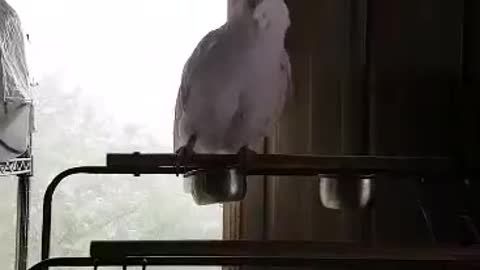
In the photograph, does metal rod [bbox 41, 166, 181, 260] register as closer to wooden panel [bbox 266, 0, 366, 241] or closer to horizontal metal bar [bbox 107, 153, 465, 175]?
horizontal metal bar [bbox 107, 153, 465, 175]

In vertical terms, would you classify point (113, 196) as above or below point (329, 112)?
below

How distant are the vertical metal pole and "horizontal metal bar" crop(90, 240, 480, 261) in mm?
1066

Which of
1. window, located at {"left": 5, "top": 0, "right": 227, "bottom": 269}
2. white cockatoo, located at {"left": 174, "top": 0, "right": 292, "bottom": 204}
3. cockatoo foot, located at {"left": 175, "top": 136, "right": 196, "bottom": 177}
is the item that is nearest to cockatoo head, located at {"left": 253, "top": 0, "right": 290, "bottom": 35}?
white cockatoo, located at {"left": 174, "top": 0, "right": 292, "bottom": 204}

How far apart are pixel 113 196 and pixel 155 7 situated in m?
0.45

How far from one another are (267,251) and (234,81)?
1.09 ft

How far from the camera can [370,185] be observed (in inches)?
34.8

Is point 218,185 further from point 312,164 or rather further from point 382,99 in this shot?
point 382,99

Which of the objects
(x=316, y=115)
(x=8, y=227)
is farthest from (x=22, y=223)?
(x=316, y=115)

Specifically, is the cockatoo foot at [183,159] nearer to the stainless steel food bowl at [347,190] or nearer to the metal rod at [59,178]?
the metal rod at [59,178]

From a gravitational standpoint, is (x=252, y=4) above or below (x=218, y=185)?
above

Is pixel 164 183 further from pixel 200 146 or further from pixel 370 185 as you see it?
pixel 370 185

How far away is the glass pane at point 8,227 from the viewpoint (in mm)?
1705

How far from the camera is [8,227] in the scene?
1.71 meters

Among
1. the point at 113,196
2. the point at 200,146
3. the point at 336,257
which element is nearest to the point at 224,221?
the point at 113,196
